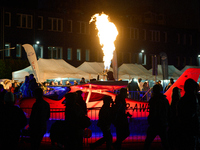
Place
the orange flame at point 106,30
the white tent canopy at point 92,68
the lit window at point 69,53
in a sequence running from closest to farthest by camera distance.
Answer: the orange flame at point 106,30 < the white tent canopy at point 92,68 < the lit window at point 69,53

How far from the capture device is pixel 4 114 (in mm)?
6902

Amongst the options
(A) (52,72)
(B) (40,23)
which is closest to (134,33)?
(B) (40,23)

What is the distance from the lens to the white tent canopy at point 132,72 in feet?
112

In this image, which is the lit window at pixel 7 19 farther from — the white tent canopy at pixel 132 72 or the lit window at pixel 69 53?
the white tent canopy at pixel 132 72

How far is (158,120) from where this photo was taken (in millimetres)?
8352

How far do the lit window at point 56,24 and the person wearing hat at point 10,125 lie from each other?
35.9 m

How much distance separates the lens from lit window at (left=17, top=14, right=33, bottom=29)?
39594mm

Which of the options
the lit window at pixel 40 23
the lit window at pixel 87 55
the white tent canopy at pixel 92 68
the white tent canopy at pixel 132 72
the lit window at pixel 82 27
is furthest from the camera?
the lit window at pixel 87 55

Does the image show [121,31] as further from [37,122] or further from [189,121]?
[189,121]

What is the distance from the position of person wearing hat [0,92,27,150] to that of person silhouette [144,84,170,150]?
3126 mm

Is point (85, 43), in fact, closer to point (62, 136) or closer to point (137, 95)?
point (137, 95)

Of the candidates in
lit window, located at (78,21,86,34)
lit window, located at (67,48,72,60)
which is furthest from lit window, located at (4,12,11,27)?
lit window, located at (78,21,86,34)

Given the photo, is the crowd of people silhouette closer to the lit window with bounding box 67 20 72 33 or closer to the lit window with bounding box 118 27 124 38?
the lit window with bounding box 67 20 72 33

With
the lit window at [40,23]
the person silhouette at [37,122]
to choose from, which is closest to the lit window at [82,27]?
the lit window at [40,23]
